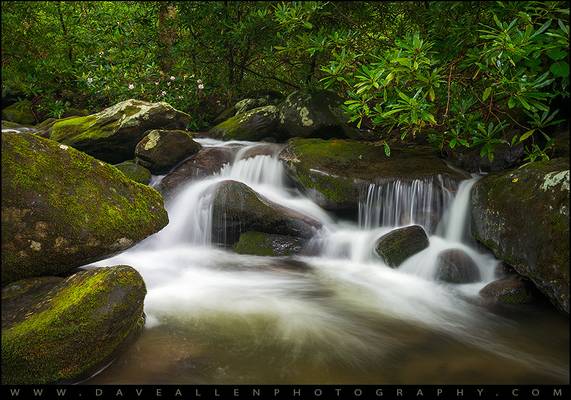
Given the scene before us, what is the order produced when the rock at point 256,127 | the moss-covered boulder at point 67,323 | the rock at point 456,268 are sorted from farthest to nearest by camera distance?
the rock at point 256,127 → the rock at point 456,268 → the moss-covered boulder at point 67,323

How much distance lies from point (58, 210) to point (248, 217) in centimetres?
332

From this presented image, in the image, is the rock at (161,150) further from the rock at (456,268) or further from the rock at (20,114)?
the rock at (20,114)

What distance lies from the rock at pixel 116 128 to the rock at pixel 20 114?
4.69 metres

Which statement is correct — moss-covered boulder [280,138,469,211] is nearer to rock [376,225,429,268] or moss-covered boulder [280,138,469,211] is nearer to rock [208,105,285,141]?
rock [376,225,429,268]

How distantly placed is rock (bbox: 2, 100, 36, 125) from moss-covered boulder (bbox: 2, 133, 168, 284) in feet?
35.5

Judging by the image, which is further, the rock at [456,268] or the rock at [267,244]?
the rock at [267,244]

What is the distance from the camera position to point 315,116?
9086mm

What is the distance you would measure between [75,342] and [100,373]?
1.19 feet

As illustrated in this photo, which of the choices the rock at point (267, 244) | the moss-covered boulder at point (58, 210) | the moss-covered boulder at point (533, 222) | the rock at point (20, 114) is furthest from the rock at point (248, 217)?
the rock at point (20, 114)

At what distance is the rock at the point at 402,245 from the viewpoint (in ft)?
19.9

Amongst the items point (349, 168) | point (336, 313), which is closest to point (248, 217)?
point (349, 168)

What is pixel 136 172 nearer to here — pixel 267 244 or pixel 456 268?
pixel 267 244

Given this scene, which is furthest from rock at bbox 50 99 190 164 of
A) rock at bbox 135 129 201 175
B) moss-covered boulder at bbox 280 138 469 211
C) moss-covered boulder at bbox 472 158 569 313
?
moss-covered boulder at bbox 472 158 569 313

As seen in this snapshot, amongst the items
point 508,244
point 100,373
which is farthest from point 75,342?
point 508,244
